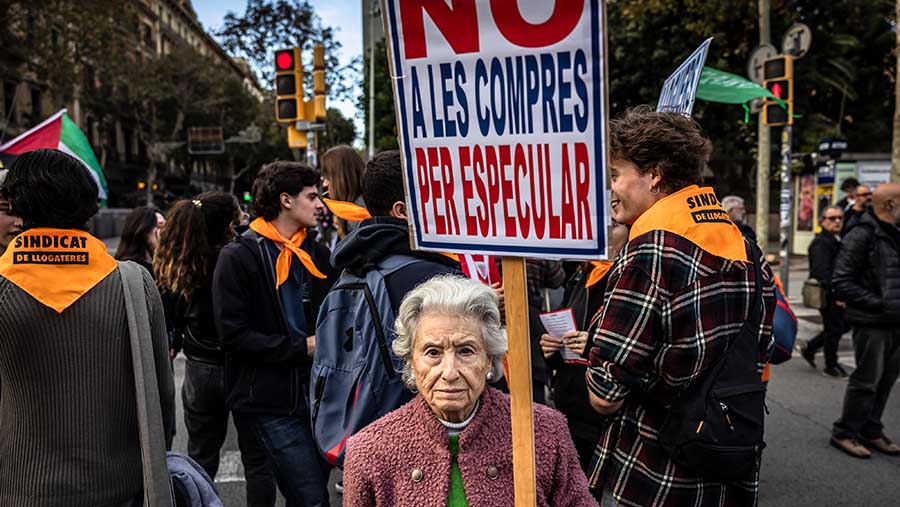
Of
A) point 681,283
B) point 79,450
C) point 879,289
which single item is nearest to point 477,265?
point 681,283

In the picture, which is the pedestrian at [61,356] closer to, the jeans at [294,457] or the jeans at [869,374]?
the jeans at [294,457]

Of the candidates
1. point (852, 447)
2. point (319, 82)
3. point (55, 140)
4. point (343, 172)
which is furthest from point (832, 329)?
point (319, 82)

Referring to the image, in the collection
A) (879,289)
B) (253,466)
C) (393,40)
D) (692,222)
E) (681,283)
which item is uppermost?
(393,40)

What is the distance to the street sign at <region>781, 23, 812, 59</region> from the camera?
10.4m

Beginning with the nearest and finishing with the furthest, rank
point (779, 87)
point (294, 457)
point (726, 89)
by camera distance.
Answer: point (294, 457)
point (726, 89)
point (779, 87)

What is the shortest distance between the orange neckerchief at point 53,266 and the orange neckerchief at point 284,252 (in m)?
1.05

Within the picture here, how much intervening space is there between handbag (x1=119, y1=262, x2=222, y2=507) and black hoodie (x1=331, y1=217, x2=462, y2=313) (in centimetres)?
63

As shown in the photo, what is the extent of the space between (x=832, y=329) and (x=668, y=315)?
219 inches

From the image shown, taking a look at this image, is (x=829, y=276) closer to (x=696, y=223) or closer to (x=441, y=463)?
(x=696, y=223)

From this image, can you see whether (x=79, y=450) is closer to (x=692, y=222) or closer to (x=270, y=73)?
(x=692, y=222)

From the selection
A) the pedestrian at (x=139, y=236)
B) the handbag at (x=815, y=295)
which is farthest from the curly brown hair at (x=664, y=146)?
the handbag at (x=815, y=295)

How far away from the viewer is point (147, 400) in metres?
2.05

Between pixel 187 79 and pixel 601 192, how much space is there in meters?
40.3

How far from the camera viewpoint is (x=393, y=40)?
163 cm
